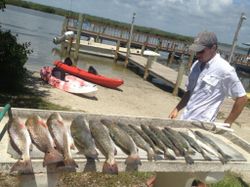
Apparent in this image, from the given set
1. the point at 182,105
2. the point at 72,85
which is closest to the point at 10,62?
the point at 72,85

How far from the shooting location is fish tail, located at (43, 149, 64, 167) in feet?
10.5

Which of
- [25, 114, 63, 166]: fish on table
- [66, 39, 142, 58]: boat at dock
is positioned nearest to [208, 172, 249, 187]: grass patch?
[25, 114, 63, 166]: fish on table

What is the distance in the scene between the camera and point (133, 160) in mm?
3693

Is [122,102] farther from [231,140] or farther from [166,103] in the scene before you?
[231,140]

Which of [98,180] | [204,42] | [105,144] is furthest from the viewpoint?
[98,180]

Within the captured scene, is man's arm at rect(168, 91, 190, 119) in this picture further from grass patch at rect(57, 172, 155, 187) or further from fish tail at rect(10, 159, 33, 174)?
fish tail at rect(10, 159, 33, 174)

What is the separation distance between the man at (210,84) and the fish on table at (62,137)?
85.0 inches

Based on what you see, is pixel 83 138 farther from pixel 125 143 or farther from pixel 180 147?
pixel 180 147

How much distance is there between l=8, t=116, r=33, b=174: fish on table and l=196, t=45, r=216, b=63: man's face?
8.59 ft

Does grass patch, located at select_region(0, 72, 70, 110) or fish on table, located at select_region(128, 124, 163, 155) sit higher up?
fish on table, located at select_region(128, 124, 163, 155)

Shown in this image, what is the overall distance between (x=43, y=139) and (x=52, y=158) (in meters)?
0.33

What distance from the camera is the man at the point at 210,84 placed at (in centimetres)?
520

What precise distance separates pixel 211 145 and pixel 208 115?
93cm

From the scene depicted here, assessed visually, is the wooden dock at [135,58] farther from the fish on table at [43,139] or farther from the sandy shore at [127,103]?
the fish on table at [43,139]
